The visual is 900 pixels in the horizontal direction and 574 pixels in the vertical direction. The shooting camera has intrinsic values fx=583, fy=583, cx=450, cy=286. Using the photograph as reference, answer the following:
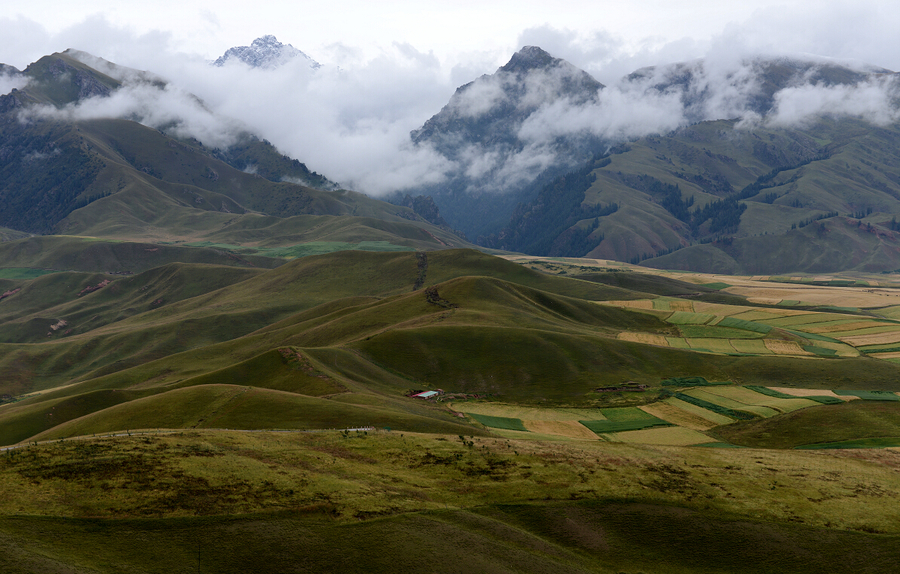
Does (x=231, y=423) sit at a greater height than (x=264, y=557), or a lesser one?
lesser

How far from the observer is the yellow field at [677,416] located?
113m

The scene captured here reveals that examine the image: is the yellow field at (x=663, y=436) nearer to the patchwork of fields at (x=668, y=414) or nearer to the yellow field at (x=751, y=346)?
the patchwork of fields at (x=668, y=414)

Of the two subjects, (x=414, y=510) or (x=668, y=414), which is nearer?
(x=414, y=510)

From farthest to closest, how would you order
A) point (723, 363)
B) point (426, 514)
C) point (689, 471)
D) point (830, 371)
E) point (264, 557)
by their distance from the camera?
point (723, 363) < point (830, 371) < point (689, 471) < point (426, 514) < point (264, 557)

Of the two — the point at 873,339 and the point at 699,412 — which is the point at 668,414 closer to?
the point at 699,412

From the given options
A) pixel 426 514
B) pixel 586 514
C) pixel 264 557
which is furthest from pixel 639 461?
pixel 264 557

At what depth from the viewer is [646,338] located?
632ft

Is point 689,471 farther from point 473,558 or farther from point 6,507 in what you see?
point 6,507

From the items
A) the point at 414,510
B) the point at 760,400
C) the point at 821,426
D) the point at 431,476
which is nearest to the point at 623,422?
the point at 760,400

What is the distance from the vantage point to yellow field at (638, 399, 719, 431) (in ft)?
372

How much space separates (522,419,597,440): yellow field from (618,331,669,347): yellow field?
75.9m

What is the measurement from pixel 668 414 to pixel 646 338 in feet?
246

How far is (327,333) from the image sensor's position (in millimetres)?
193750

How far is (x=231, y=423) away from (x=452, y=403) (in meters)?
51.5
